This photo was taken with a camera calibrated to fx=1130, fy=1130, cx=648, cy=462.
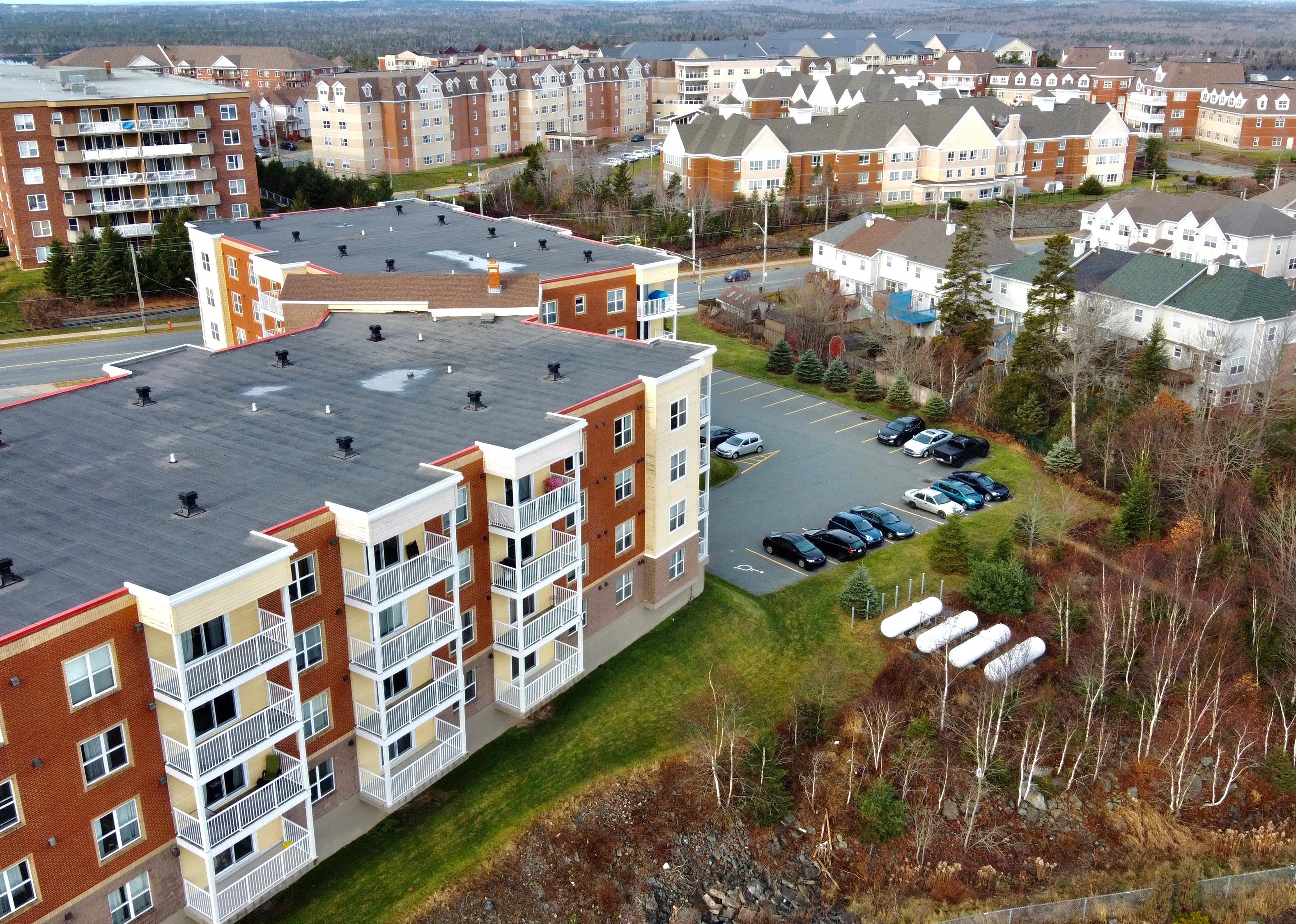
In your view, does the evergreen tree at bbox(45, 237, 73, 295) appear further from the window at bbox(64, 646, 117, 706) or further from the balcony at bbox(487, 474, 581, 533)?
the window at bbox(64, 646, 117, 706)

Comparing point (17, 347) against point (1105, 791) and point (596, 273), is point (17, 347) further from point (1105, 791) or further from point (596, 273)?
point (1105, 791)

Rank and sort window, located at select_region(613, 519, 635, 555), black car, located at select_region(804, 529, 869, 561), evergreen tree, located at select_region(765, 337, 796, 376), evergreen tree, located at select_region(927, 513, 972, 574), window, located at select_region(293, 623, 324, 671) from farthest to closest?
evergreen tree, located at select_region(765, 337, 796, 376) → black car, located at select_region(804, 529, 869, 561) → evergreen tree, located at select_region(927, 513, 972, 574) → window, located at select_region(613, 519, 635, 555) → window, located at select_region(293, 623, 324, 671)

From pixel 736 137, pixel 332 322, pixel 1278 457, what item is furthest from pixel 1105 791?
pixel 736 137

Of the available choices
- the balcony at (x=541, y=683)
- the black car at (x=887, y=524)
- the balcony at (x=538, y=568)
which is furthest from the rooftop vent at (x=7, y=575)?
the black car at (x=887, y=524)

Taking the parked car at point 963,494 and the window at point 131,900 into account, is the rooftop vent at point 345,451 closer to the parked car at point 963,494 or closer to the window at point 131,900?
the window at point 131,900

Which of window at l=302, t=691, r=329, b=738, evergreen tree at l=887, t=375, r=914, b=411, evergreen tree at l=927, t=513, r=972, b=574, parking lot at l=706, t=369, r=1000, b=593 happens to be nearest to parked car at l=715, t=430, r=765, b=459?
parking lot at l=706, t=369, r=1000, b=593

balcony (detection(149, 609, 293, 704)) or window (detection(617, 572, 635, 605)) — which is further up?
balcony (detection(149, 609, 293, 704))
